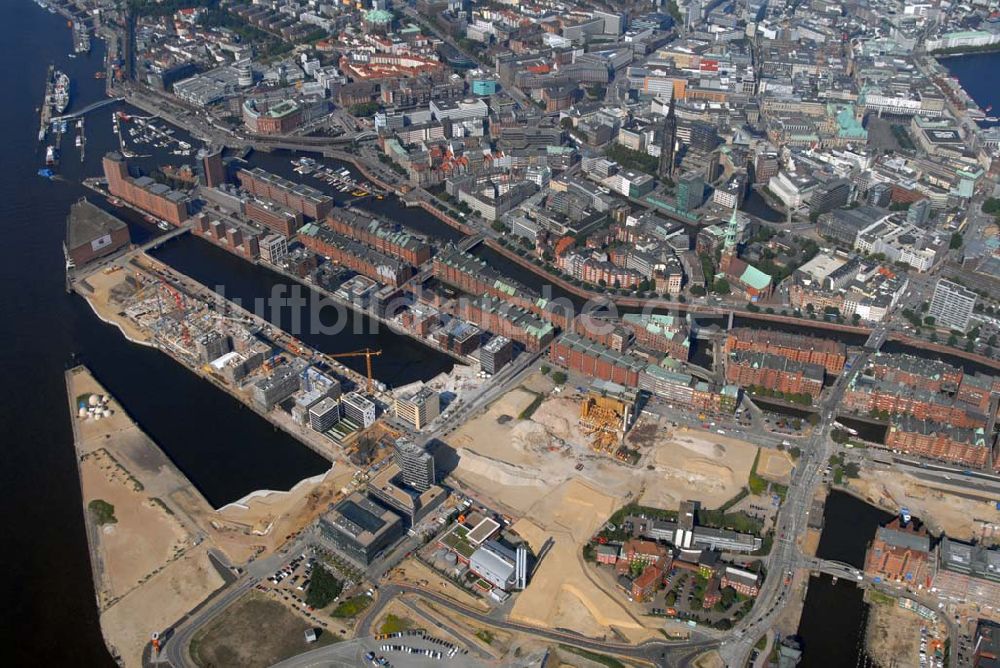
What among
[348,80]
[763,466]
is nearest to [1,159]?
[348,80]

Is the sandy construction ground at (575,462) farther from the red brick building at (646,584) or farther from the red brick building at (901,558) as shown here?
the red brick building at (901,558)

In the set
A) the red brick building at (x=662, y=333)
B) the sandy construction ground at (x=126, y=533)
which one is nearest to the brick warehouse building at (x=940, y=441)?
the red brick building at (x=662, y=333)

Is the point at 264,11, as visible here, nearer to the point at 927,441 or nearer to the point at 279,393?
the point at 279,393

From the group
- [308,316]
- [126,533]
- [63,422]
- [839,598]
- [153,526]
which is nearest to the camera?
[839,598]

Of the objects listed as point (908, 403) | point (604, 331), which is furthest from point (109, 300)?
point (908, 403)

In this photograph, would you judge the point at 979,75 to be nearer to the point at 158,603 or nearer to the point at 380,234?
the point at 380,234

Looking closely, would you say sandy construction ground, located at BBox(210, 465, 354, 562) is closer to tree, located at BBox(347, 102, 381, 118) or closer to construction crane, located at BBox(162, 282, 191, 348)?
construction crane, located at BBox(162, 282, 191, 348)
